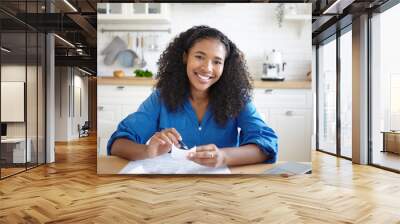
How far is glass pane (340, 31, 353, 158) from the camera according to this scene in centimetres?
742

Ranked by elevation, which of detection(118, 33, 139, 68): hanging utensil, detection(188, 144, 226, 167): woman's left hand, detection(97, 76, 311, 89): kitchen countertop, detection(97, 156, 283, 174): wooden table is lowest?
detection(97, 156, 283, 174): wooden table

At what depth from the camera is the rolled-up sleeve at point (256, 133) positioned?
5.18m

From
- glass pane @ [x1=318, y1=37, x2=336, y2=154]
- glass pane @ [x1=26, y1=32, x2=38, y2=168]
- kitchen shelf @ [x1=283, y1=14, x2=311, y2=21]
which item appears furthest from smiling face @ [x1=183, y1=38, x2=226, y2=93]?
glass pane @ [x1=318, y1=37, x2=336, y2=154]

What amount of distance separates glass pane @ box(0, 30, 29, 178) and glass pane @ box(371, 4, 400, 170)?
526 cm

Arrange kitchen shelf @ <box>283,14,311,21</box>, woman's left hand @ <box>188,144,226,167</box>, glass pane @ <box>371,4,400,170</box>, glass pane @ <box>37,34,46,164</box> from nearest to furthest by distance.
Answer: woman's left hand @ <box>188,144,226,167</box>
kitchen shelf @ <box>283,14,311,21</box>
glass pane @ <box>371,4,400,170</box>
glass pane @ <box>37,34,46,164</box>

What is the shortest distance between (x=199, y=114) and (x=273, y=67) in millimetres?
Result: 1130

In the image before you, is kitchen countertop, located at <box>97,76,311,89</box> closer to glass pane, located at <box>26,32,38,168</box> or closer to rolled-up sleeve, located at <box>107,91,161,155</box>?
rolled-up sleeve, located at <box>107,91,161,155</box>

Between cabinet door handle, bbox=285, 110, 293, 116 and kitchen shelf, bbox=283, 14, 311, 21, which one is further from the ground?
kitchen shelf, bbox=283, 14, 311, 21

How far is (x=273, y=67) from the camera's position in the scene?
5344 millimetres

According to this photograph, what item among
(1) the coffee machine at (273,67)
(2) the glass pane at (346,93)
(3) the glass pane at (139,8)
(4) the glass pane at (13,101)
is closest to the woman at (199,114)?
(1) the coffee machine at (273,67)

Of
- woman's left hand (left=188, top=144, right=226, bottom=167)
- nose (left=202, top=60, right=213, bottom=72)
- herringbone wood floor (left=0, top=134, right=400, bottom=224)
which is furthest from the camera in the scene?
woman's left hand (left=188, top=144, right=226, bottom=167)

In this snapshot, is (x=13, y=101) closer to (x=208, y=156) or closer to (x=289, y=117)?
(x=208, y=156)

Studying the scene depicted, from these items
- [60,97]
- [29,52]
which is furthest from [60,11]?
[60,97]

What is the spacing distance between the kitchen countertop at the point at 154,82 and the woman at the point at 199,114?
0.20 m
